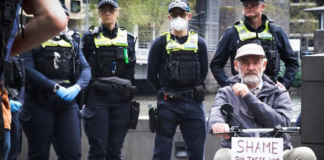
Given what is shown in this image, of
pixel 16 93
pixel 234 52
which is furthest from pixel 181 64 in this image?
pixel 16 93

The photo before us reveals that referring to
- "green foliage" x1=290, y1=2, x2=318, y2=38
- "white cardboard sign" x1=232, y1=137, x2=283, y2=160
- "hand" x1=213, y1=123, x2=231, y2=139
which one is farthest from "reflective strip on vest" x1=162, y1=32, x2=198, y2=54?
"green foliage" x1=290, y1=2, x2=318, y2=38

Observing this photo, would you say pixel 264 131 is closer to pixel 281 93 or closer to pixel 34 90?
pixel 281 93

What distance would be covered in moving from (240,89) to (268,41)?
77.5 inches

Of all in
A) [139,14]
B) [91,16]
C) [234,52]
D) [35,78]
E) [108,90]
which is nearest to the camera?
[35,78]

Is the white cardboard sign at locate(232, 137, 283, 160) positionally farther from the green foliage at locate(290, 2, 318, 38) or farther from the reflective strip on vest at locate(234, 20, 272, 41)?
the green foliage at locate(290, 2, 318, 38)

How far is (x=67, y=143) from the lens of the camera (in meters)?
7.41

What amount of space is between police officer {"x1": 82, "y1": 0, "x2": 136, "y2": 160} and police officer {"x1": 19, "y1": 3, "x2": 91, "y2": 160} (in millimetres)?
504

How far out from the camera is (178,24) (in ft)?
26.7

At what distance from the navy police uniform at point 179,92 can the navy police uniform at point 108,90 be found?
13.4 inches

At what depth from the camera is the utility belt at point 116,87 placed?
8055 mm

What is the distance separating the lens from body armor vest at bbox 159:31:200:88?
8.05m

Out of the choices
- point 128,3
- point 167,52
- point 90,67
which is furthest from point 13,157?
point 128,3

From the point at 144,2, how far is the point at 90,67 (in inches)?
2314

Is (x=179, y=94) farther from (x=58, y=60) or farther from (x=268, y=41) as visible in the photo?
(x=58, y=60)
